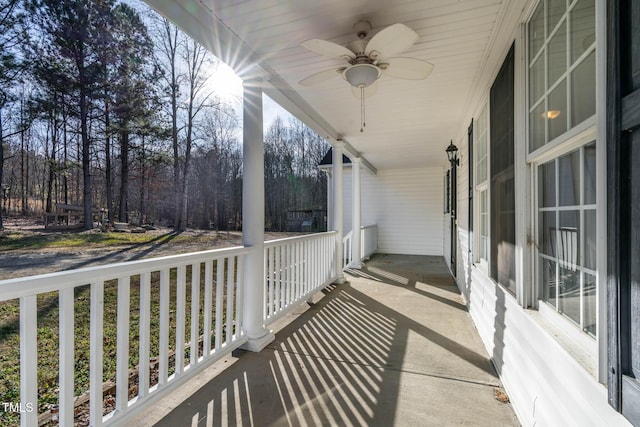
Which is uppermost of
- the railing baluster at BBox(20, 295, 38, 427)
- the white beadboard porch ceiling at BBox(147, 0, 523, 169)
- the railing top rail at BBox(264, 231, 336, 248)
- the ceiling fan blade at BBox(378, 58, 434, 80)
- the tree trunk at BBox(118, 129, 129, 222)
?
the white beadboard porch ceiling at BBox(147, 0, 523, 169)

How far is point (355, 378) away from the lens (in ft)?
7.23

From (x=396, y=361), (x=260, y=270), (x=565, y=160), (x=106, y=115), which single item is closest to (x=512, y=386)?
(x=396, y=361)

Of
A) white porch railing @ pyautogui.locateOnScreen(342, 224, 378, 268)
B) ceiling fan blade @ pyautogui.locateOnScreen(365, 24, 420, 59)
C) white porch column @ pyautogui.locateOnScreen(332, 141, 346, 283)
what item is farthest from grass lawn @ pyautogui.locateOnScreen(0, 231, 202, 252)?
white porch railing @ pyautogui.locateOnScreen(342, 224, 378, 268)

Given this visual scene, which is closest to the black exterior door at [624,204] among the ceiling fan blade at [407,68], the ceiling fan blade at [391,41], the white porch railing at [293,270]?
the ceiling fan blade at [391,41]

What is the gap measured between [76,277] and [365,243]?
661 centimetres

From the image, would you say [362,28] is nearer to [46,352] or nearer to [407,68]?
[407,68]

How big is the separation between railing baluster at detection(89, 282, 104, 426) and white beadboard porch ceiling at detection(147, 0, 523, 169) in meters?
1.76

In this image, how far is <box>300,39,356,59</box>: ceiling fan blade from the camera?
6.48 feet

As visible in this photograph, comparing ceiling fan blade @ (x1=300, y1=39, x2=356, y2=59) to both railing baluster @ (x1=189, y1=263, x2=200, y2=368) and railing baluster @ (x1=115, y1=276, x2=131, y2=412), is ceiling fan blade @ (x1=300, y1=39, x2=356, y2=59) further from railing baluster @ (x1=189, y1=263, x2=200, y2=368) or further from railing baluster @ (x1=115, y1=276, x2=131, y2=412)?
railing baluster @ (x1=115, y1=276, x2=131, y2=412)

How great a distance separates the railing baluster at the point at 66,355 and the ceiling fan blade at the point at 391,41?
7.47ft

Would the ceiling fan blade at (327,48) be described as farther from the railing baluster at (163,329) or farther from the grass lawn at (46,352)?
the grass lawn at (46,352)

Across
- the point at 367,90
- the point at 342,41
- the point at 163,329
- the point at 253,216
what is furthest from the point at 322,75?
the point at 163,329

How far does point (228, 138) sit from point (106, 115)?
176cm

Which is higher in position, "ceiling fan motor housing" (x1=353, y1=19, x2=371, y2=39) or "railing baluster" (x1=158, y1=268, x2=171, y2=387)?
"ceiling fan motor housing" (x1=353, y1=19, x2=371, y2=39)
